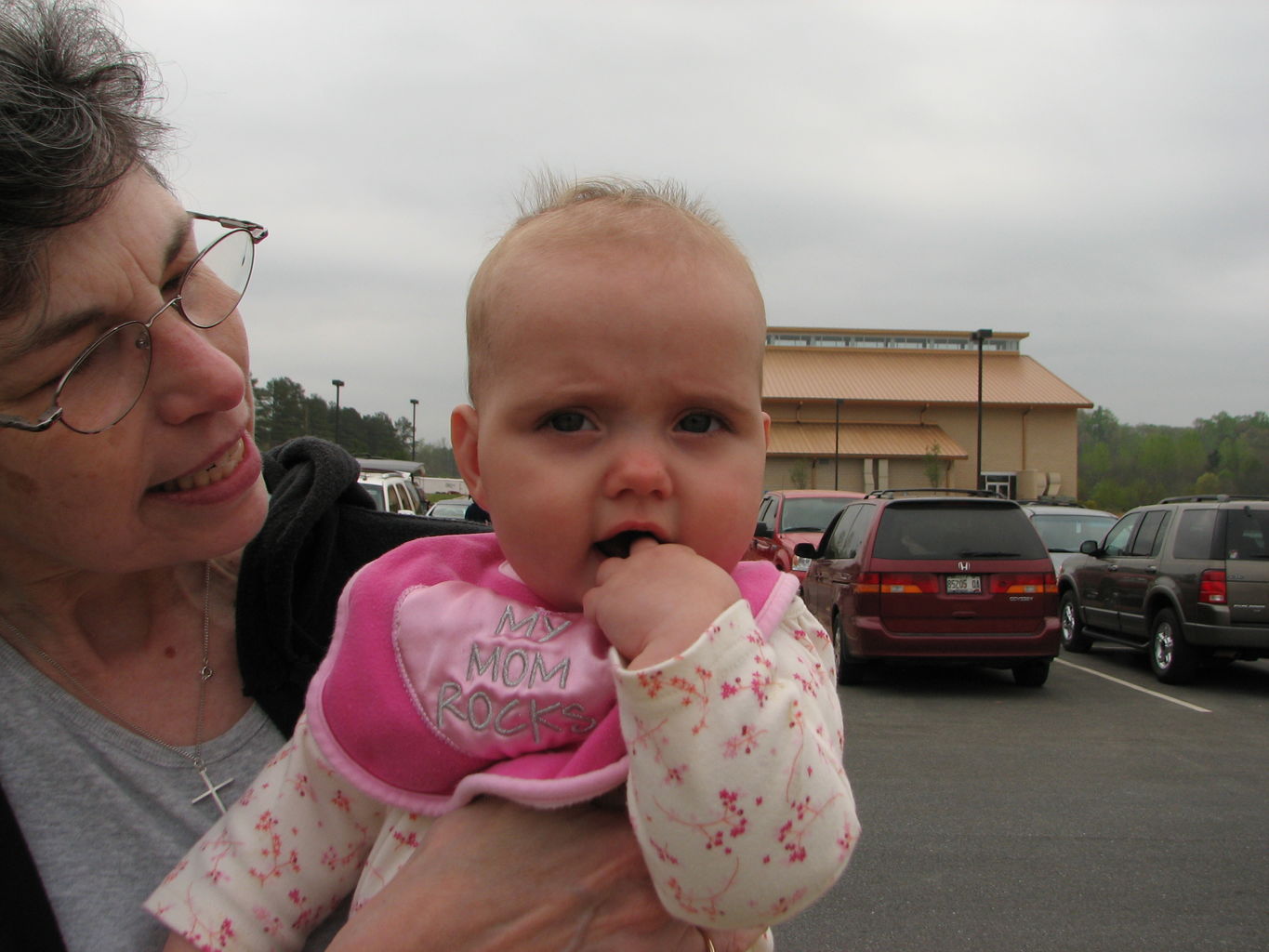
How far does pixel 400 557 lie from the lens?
1.66 meters

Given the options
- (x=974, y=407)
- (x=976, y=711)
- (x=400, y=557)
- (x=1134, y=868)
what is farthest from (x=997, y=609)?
(x=974, y=407)

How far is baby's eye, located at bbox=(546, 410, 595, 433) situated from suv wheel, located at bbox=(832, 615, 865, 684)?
884 cm

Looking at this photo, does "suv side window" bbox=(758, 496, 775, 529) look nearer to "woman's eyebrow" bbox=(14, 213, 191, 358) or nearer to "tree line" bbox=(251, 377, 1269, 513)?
"woman's eyebrow" bbox=(14, 213, 191, 358)

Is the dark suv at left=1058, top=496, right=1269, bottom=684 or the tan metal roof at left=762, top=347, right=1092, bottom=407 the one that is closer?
the dark suv at left=1058, top=496, right=1269, bottom=684

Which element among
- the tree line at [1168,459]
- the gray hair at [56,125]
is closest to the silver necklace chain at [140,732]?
the gray hair at [56,125]

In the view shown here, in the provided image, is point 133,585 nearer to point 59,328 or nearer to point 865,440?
point 59,328

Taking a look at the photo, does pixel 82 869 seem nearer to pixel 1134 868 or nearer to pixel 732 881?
pixel 732 881

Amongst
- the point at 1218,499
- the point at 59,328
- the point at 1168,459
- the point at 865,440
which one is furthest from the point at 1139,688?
the point at 1168,459

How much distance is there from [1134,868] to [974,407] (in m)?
45.8

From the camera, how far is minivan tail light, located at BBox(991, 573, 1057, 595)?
9508 mm

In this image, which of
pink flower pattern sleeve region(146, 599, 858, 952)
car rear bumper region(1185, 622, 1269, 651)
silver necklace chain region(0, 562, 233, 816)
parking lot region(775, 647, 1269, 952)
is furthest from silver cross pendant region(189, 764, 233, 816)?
car rear bumper region(1185, 622, 1269, 651)

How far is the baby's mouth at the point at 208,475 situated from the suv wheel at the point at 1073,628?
13259 millimetres

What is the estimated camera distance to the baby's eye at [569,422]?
1.40 meters

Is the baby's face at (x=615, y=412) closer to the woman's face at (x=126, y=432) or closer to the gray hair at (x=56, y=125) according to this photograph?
the woman's face at (x=126, y=432)
